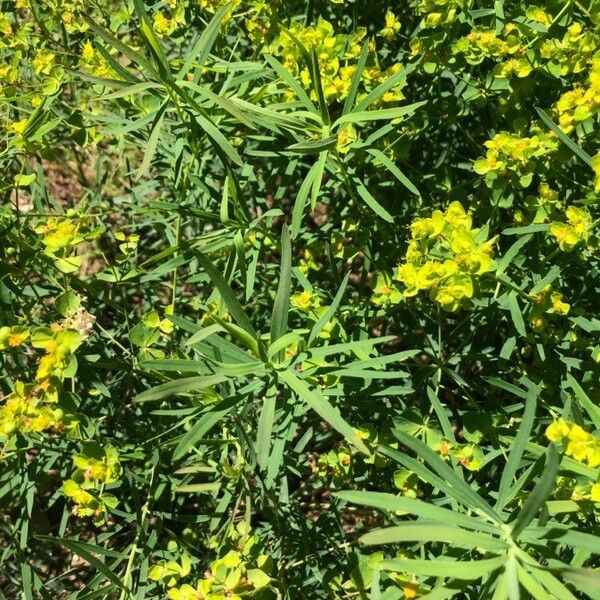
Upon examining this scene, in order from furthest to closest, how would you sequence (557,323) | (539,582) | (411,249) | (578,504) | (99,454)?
1. (557,323)
2. (99,454)
3. (411,249)
4. (578,504)
5. (539,582)

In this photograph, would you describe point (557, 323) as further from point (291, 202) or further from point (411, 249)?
point (291, 202)

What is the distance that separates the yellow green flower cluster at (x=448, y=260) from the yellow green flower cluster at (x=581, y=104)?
36cm

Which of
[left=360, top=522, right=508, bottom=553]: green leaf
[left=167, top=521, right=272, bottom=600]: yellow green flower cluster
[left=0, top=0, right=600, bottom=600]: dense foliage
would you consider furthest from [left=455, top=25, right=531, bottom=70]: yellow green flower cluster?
[left=167, top=521, right=272, bottom=600]: yellow green flower cluster

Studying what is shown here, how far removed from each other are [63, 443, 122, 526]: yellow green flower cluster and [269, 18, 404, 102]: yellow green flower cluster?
1.11m

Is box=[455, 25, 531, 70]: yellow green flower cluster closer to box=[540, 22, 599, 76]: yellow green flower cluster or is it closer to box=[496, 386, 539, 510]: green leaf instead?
box=[540, 22, 599, 76]: yellow green flower cluster

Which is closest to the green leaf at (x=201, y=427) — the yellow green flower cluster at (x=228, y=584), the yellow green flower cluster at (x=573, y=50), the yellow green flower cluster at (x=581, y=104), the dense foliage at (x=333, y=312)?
the dense foliage at (x=333, y=312)

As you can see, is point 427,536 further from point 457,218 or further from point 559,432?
point 457,218

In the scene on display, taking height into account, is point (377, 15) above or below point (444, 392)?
above

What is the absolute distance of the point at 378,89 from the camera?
168 cm

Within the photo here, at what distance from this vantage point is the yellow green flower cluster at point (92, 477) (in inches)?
67.0

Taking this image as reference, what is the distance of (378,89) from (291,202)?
1.26 meters

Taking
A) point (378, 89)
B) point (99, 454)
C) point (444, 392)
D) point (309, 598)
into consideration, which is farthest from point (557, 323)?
point (99, 454)

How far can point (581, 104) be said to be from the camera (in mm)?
1591

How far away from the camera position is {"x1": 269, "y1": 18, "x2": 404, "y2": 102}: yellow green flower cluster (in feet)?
5.97
